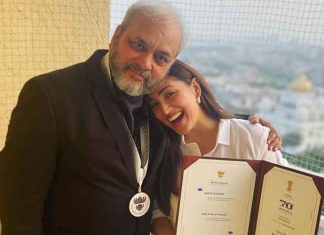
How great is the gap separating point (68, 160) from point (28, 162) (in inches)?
4.2

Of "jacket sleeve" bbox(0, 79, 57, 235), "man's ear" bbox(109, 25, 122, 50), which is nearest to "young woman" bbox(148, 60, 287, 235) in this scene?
"man's ear" bbox(109, 25, 122, 50)

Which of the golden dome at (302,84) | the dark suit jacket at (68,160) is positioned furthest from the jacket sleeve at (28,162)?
the golden dome at (302,84)

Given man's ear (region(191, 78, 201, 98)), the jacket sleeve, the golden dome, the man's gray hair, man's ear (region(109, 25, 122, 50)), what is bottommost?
the jacket sleeve

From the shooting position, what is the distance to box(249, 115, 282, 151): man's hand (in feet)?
3.79

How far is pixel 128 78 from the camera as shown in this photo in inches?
41.4

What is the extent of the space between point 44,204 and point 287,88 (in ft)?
2.71

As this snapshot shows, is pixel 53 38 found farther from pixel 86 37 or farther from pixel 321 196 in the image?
pixel 321 196

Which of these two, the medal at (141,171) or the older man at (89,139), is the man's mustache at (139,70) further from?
the medal at (141,171)

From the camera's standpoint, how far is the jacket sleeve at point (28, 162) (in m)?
0.96

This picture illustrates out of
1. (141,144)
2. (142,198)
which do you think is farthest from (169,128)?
(142,198)

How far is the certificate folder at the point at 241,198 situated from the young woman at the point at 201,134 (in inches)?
2.9

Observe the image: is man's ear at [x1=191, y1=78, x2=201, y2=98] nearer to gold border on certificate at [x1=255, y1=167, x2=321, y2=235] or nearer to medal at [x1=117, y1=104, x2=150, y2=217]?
medal at [x1=117, y1=104, x2=150, y2=217]

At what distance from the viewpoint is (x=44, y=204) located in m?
1.08

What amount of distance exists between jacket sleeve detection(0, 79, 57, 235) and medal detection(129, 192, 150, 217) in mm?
253
